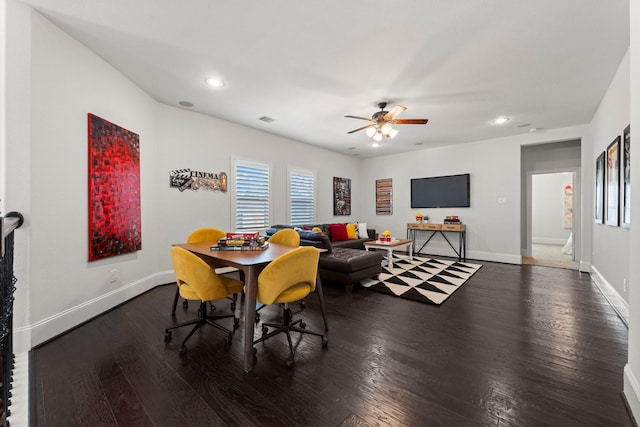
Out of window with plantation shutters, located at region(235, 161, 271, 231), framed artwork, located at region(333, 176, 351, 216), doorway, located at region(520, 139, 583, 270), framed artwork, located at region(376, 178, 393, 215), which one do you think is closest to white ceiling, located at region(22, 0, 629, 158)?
window with plantation shutters, located at region(235, 161, 271, 231)

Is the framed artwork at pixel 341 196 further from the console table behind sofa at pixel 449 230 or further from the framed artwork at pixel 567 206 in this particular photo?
the framed artwork at pixel 567 206

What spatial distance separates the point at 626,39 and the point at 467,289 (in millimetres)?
3114

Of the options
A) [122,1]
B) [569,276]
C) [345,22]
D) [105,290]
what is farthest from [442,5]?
[569,276]

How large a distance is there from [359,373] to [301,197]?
4598mm

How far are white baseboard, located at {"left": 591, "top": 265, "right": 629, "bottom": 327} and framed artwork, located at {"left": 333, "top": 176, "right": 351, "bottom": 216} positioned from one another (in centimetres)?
503

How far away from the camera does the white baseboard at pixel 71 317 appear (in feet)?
6.91

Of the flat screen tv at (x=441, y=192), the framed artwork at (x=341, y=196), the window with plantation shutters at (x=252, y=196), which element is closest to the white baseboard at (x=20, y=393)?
the window with plantation shutters at (x=252, y=196)

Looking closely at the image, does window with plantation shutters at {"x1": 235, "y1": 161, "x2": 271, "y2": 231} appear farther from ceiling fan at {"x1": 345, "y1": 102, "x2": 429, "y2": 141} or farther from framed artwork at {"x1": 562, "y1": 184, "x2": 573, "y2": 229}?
framed artwork at {"x1": 562, "y1": 184, "x2": 573, "y2": 229}

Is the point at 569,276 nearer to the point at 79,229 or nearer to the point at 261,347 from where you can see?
the point at 261,347

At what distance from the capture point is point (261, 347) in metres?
2.20

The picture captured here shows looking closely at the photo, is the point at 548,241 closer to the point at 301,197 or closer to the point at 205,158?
the point at 301,197

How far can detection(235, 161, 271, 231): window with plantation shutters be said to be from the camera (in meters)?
4.85

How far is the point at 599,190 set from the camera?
12.5 feet

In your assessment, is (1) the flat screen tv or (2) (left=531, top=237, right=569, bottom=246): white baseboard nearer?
(1) the flat screen tv
